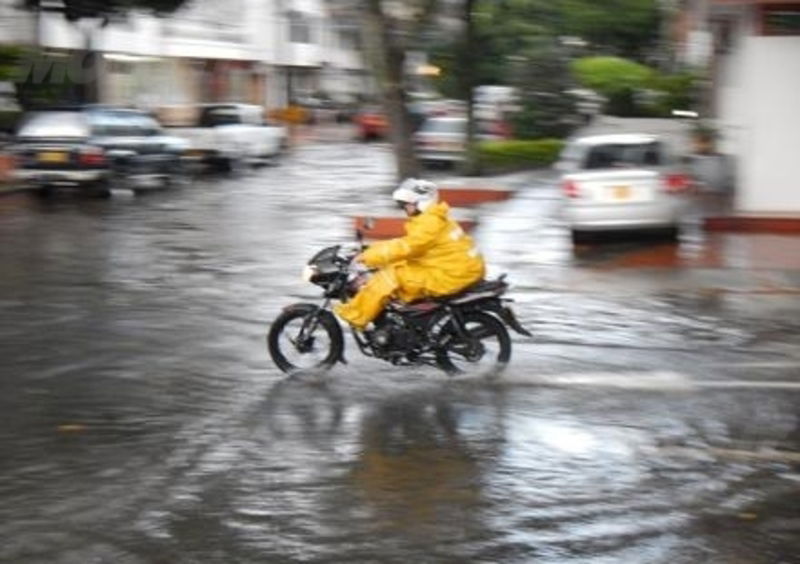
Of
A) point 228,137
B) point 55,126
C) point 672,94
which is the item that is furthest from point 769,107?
point 672,94

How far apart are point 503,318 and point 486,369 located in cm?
44

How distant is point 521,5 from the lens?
3981cm

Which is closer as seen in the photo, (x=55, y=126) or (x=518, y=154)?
(x=55, y=126)

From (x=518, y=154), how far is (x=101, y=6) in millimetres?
12116

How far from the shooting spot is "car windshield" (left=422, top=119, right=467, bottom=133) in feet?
110

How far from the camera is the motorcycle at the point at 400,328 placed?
34.7ft

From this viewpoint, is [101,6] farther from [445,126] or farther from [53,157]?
[53,157]

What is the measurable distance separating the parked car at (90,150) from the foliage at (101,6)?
25.0ft

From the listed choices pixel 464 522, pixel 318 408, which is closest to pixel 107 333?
pixel 318 408

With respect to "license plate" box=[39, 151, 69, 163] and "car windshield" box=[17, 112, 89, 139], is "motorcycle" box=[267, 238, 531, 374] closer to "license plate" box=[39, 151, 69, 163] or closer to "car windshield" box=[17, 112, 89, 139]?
"license plate" box=[39, 151, 69, 163]

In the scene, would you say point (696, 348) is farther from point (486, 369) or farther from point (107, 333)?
point (107, 333)

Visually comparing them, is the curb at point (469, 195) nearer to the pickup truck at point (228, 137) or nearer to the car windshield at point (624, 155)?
the car windshield at point (624, 155)

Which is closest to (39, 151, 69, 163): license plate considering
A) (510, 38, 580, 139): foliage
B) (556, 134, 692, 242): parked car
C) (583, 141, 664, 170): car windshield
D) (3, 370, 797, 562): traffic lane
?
(556, 134, 692, 242): parked car

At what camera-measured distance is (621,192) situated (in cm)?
1825
